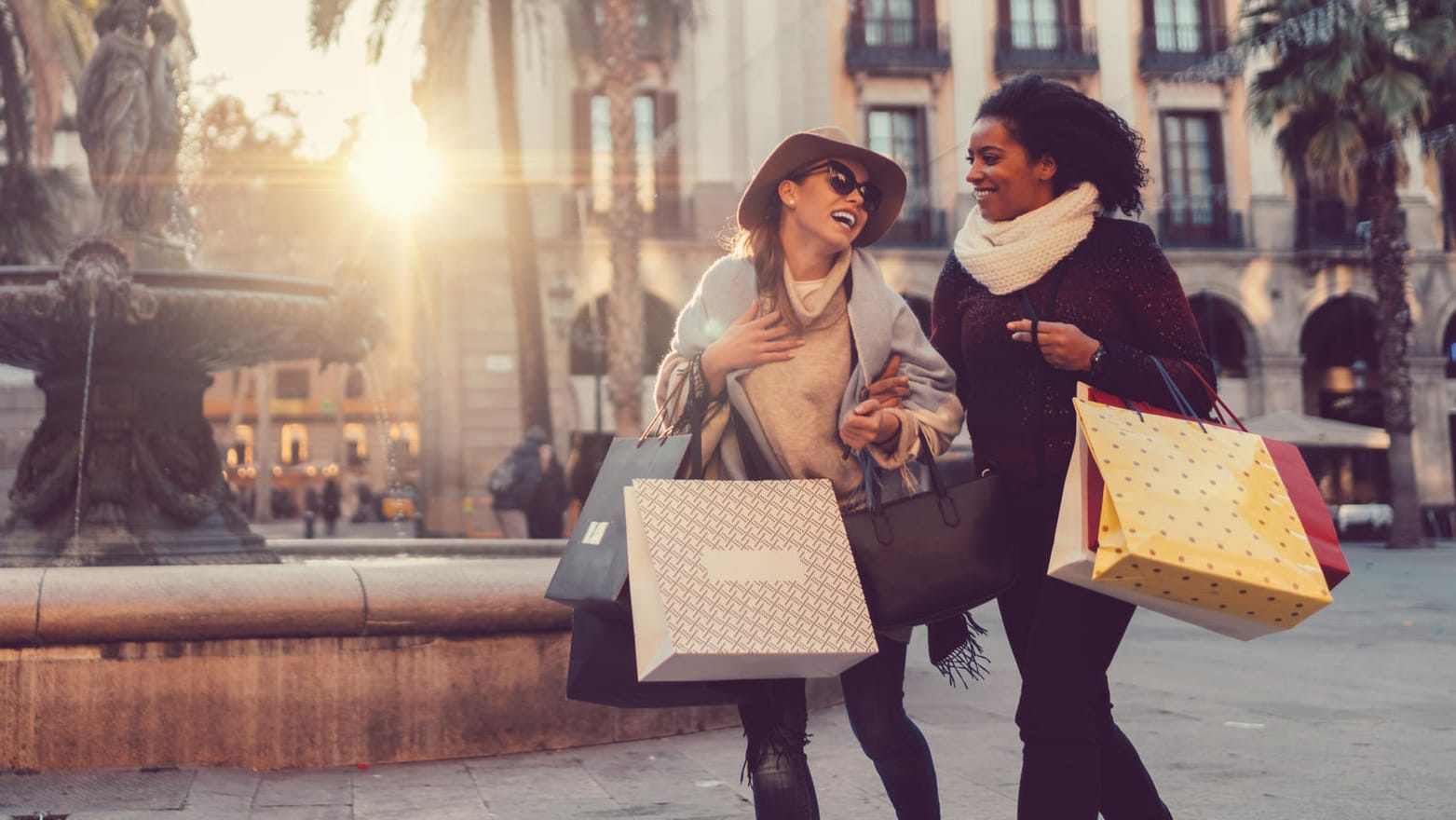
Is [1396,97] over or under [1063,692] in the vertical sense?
over

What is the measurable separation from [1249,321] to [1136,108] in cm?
528

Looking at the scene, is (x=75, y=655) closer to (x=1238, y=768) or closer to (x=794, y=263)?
(x=794, y=263)

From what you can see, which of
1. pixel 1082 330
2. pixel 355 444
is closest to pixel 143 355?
pixel 1082 330

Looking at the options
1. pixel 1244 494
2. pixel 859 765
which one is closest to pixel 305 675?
pixel 859 765

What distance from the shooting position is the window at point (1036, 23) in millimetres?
30250

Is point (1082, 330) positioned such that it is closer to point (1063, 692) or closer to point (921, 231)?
point (1063, 692)

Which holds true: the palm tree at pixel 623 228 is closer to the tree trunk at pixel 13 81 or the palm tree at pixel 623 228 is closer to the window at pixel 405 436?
the tree trunk at pixel 13 81

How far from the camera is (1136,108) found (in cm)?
3019

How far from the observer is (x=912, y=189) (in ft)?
94.9

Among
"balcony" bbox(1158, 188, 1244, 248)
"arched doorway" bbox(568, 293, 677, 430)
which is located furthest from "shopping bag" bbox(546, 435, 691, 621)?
"balcony" bbox(1158, 188, 1244, 248)

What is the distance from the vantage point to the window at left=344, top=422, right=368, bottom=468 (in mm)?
59625

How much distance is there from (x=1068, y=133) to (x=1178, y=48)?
30001 mm

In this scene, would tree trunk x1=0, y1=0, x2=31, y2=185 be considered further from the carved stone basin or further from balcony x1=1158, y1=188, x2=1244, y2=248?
balcony x1=1158, y1=188, x2=1244, y2=248

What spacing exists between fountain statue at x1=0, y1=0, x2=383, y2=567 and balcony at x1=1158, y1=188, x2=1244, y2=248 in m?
25.2
